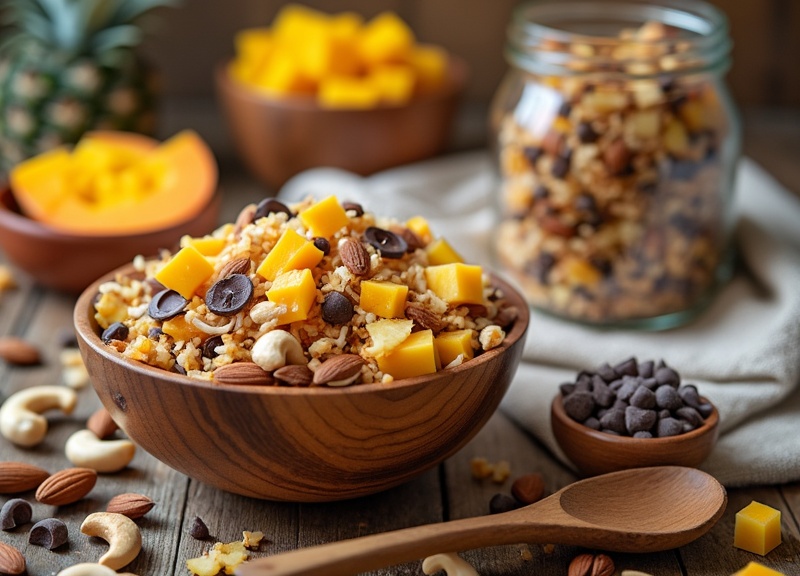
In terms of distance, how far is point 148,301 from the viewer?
51.5 inches

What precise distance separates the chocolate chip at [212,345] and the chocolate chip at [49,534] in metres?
0.27

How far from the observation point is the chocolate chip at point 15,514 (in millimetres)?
1225

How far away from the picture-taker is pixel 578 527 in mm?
1146

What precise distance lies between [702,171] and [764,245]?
262 millimetres

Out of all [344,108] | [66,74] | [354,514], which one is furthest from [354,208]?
[66,74]

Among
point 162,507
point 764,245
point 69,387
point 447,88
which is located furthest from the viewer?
point 447,88

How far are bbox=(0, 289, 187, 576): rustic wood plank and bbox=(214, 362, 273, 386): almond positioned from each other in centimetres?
25

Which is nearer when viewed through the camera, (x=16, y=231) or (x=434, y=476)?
(x=434, y=476)

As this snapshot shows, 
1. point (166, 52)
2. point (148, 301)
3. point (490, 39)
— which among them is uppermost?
point (148, 301)

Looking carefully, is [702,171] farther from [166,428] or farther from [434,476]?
[166,428]

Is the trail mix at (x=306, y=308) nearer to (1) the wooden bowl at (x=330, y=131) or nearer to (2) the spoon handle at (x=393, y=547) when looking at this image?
(2) the spoon handle at (x=393, y=547)

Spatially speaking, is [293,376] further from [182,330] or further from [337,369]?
[182,330]

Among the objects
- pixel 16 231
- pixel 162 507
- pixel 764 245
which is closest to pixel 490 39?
pixel 764 245

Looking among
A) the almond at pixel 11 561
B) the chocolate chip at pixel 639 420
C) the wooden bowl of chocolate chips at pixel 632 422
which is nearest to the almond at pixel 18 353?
the almond at pixel 11 561
